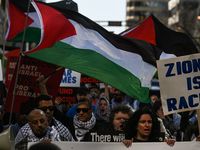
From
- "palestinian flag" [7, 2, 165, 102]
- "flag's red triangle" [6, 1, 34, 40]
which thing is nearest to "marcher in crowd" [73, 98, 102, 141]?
"palestinian flag" [7, 2, 165, 102]

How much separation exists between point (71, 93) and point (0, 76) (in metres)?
2.96

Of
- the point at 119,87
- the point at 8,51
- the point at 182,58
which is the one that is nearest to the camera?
the point at 182,58

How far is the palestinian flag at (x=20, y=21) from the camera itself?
8437 mm

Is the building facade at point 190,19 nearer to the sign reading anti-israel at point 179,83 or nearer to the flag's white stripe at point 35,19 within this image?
the flag's white stripe at point 35,19

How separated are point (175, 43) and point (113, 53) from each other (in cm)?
160

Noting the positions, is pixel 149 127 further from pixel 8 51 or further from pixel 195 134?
pixel 8 51

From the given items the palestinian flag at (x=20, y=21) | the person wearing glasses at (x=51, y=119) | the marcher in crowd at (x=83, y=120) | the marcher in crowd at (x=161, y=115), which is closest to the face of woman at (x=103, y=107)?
the marcher in crowd at (x=161, y=115)

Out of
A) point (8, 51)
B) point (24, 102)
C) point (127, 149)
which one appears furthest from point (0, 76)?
point (8, 51)

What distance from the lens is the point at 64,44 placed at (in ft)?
21.2

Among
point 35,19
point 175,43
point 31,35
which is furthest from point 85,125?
point 31,35

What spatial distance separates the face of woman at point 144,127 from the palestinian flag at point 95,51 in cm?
115

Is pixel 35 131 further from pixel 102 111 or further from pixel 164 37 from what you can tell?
pixel 164 37

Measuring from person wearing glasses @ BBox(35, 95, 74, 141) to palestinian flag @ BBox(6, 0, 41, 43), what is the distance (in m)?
3.18

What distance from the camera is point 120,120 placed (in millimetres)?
5762
